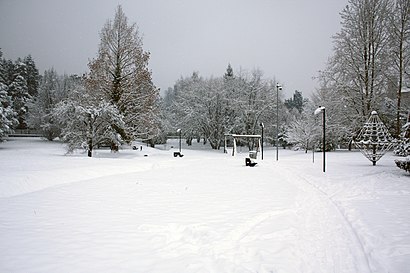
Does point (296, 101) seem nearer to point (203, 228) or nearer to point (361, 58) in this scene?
point (361, 58)

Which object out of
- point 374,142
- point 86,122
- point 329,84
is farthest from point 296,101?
point 86,122

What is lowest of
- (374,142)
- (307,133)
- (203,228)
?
(203,228)

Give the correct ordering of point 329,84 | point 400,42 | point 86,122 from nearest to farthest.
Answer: point 86,122, point 400,42, point 329,84

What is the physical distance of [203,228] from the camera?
21.7 feet

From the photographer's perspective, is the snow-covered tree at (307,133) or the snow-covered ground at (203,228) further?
the snow-covered tree at (307,133)

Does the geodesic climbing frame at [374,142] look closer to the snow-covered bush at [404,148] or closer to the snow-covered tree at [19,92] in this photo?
the snow-covered bush at [404,148]

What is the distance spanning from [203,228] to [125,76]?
27.4 metres

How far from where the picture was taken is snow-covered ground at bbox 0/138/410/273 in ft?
15.8

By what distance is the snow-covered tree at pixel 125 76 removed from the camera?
30438mm

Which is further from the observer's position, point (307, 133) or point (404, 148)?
point (307, 133)

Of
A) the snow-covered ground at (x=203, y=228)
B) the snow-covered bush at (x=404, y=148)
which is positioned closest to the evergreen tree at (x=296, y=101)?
the snow-covered bush at (x=404, y=148)

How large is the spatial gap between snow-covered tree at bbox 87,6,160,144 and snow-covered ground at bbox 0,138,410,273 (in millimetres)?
18703

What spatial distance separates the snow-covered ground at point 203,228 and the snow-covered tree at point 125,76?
61.4 ft

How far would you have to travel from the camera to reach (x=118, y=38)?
31.1 meters
